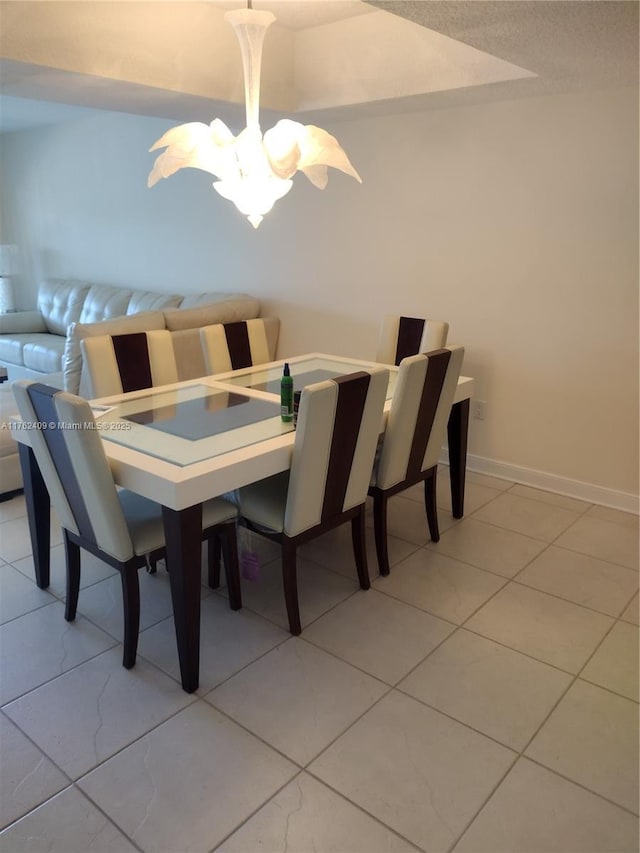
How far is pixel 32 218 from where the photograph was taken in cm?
680

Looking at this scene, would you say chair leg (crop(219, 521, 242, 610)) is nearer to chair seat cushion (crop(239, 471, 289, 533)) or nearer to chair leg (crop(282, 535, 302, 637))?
chair seat cushion (crop(239, 471, 289, 533))

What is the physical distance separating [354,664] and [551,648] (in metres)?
0.74

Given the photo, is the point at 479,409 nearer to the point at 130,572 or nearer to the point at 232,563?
the point at 232,563

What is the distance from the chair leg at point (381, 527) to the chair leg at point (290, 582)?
0.55 meters

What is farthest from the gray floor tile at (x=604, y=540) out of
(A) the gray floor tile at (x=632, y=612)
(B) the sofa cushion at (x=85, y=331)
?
(B) the sofa cushion at (x=85, y=331)

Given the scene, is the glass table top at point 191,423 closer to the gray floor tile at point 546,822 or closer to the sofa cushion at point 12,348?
the gray floor tile at point 546,822

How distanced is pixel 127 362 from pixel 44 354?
2826mm

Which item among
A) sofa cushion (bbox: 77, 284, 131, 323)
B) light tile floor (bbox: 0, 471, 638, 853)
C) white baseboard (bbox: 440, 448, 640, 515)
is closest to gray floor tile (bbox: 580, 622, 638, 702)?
light tile floor (bbox: 0, 471, 638, 853)

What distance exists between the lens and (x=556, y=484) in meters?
3.63

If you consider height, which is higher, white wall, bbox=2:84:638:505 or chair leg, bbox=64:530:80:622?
white wall, bbox=2:84:638:505

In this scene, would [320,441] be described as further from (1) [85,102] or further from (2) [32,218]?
(2) [32,218]

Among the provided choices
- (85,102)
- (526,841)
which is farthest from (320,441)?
(85,102)

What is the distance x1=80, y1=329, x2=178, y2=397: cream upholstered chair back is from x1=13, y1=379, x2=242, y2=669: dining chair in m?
0.71

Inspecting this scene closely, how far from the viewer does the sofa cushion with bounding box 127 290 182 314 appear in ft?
16.5
